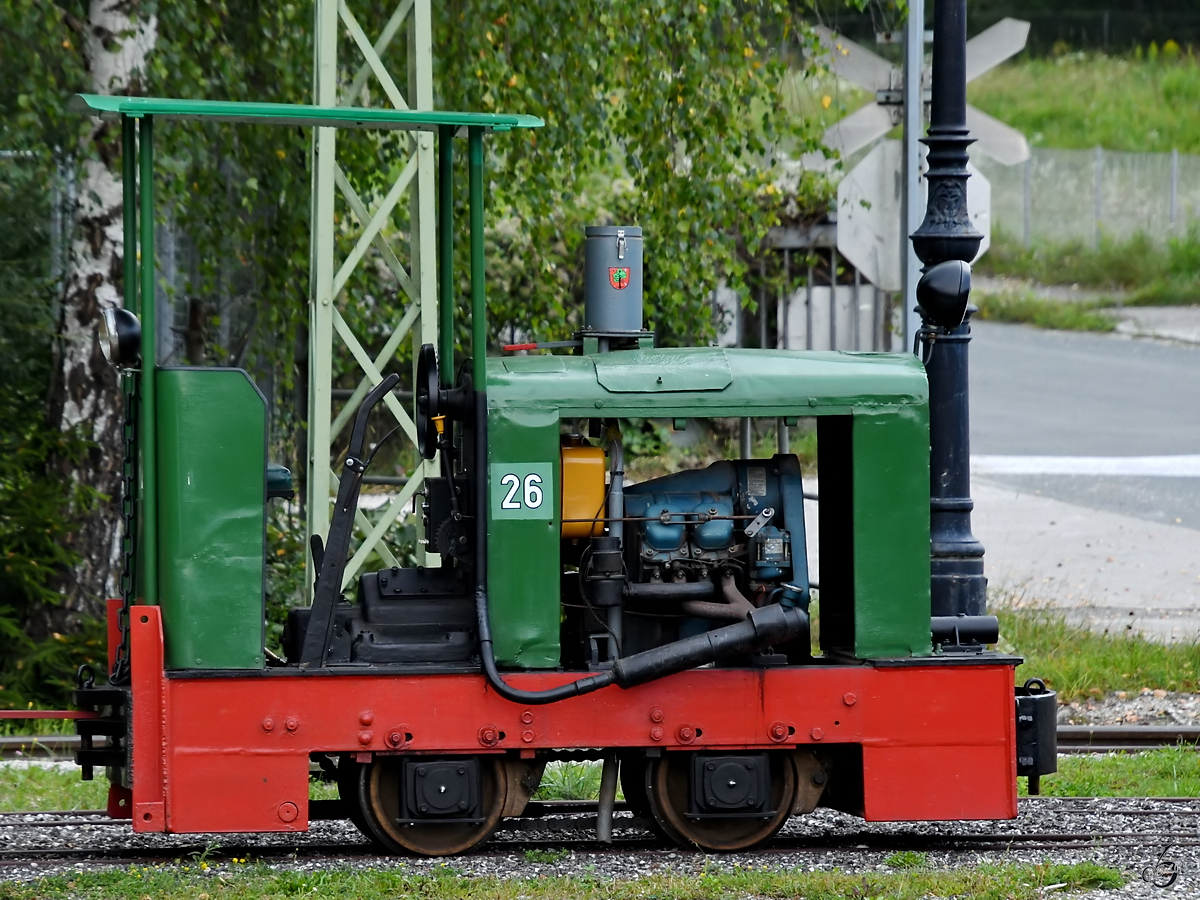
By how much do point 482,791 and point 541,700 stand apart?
0.51 m

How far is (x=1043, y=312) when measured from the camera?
26.0 metres

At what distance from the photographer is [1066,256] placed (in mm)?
27688

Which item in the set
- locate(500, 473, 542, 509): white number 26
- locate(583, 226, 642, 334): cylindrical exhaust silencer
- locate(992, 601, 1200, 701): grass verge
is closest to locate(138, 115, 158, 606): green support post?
locate(500, 473, 542, 509): white number 26

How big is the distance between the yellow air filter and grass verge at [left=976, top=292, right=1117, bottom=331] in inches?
801

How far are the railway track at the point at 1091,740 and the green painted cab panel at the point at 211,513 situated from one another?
111 inches

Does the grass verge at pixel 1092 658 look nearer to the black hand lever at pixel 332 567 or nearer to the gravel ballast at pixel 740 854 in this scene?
the gravel ballast at pixel 740 854

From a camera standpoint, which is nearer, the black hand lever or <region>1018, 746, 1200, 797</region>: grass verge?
the black hand lever

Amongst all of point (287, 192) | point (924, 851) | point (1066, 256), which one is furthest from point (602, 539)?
point (1066, 256)

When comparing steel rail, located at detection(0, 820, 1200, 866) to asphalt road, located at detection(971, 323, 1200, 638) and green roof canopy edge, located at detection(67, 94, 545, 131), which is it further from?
asphalt road, located at detection(971, 323, 1200, 638)

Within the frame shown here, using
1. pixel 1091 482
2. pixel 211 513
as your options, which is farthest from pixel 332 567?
pixel 1091 482

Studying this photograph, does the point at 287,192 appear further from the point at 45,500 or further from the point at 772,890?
the point at 772,890

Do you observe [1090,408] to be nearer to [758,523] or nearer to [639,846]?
[758,523]

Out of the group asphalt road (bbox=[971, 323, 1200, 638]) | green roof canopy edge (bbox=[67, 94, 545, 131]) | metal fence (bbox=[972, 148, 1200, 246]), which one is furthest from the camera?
metal fence (bbox=[972, 148, 1200, 246])

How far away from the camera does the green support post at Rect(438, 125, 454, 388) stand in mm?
6289
